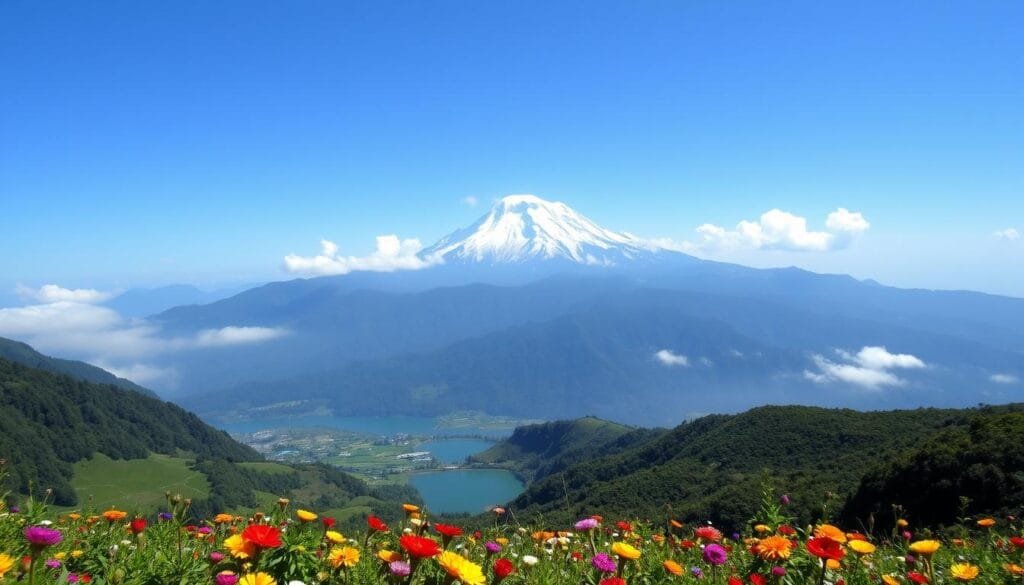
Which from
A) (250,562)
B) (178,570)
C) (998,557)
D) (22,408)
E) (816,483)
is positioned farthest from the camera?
(22,408)

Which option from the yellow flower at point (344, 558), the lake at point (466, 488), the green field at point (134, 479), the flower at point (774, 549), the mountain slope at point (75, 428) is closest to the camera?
the yellow flower at point (344, 558)

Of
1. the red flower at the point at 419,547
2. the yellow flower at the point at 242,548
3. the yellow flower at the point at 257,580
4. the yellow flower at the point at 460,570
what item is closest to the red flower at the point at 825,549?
the yellow flower at the point at 460,570

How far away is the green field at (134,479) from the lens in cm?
9188

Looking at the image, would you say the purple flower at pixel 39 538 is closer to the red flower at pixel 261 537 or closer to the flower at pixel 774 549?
the red flower at pixel 261 537

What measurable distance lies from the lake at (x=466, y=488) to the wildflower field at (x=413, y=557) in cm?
13904

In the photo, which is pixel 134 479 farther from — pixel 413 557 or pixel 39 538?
pixel 413 557

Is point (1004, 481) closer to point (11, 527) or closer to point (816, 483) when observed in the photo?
point (816, 483)

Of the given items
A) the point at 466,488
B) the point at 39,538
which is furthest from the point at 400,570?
the point at 466,488

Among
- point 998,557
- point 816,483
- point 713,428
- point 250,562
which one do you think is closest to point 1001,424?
point 816,483

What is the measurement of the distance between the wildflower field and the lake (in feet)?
456

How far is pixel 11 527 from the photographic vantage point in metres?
3.64

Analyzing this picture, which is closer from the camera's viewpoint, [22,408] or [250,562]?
[250,562]

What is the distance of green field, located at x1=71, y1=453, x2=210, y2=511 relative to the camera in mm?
91875

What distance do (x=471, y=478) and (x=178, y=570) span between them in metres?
180
